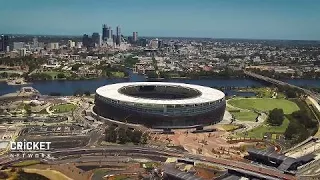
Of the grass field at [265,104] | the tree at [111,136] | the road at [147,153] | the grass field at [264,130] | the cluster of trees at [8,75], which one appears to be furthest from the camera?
the cluster of trees at [8,75]

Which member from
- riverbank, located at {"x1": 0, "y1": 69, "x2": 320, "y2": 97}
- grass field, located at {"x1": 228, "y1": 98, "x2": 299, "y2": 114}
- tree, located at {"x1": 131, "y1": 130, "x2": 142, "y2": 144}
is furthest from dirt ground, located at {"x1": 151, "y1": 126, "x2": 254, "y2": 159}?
riverbank, located at {"x1": 0, "y1": 69, "x2": 320, "y2": 97}

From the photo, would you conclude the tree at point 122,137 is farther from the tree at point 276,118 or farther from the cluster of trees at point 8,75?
the cluster of trees at point 8,75

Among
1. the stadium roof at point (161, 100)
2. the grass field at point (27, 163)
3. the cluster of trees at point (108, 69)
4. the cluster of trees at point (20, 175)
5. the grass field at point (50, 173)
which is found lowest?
the cluster of trees at point (108, 69)

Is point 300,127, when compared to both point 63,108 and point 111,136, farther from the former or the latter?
point 63,108


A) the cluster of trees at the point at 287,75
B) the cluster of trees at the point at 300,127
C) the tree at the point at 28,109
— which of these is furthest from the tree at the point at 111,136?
the cluster of trees at the point at 287,75

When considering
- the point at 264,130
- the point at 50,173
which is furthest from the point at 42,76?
the point at 50,173
